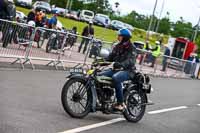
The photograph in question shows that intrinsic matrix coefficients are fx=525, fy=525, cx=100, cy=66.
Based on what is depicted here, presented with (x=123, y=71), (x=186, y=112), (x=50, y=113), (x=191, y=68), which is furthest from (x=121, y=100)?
(x=191, y=68)

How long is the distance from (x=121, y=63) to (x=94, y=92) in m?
0.82

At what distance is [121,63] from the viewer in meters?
9.77

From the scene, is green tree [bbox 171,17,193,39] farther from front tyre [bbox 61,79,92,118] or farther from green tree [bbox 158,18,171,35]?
front tyre [bbox 61,79,92,118]

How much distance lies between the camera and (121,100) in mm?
9789

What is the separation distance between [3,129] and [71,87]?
6.70ft

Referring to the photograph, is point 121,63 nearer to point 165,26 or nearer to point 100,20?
point 100,20

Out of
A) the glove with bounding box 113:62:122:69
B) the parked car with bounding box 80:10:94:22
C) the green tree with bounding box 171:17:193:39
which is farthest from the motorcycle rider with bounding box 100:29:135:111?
the green tree with bounding box 171:17:193:39

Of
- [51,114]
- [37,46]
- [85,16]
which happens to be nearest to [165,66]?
[37,46]

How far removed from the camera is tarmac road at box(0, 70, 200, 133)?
328 inches

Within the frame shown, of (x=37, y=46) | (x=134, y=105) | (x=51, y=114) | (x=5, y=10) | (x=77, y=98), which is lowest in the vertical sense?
(x=51, y=114)

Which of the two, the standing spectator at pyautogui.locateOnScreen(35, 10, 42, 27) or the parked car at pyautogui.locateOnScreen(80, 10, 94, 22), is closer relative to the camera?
the standing spectator at pyautogui.locateOnScreen(35, 10, 42, 27)

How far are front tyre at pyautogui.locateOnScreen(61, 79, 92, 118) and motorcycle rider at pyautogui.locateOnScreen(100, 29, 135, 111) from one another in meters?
0.58

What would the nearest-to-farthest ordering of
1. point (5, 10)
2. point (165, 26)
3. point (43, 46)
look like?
point (43, 46), point (5, 10), point (165, 26)

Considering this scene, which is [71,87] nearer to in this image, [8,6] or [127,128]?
[127,128]
